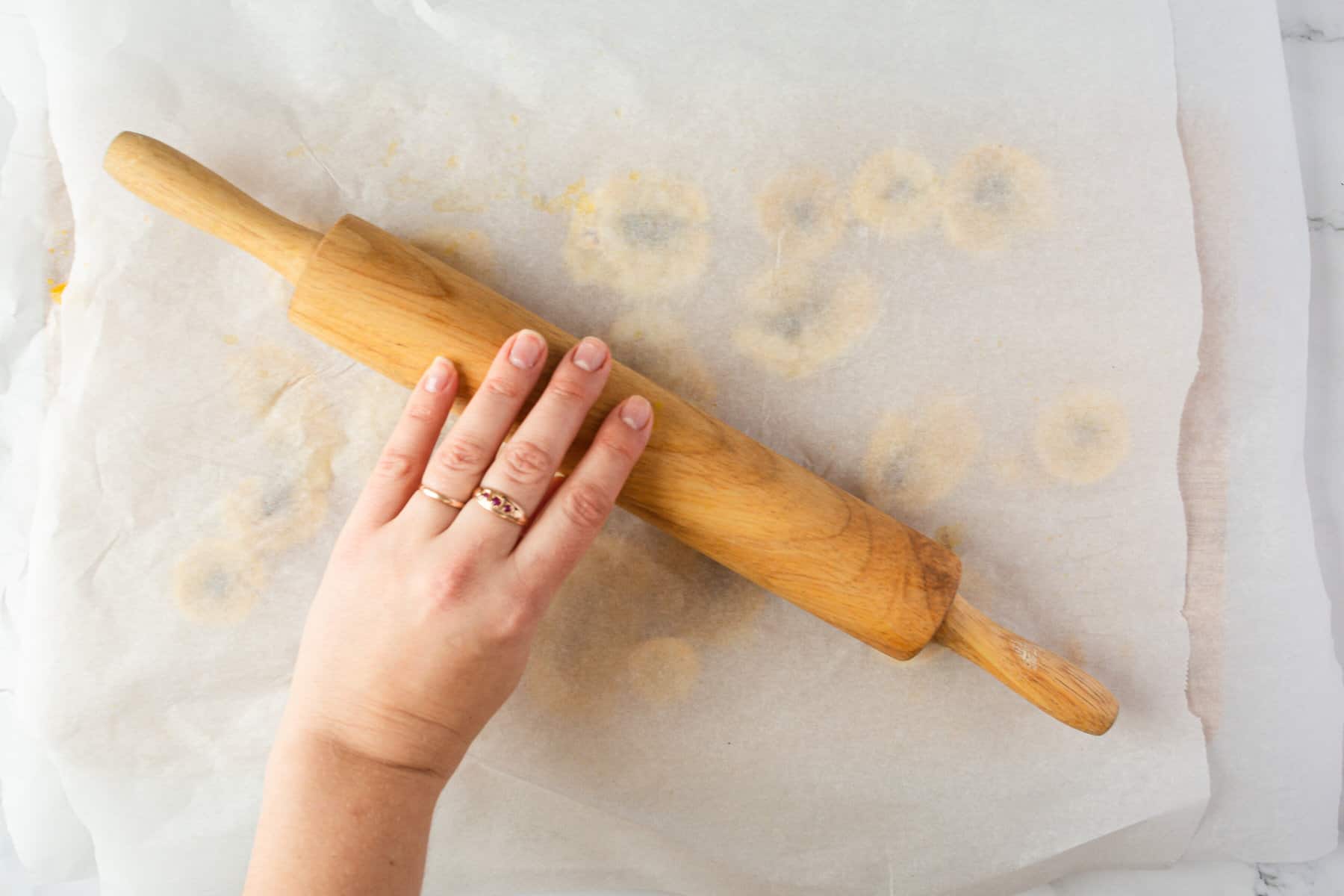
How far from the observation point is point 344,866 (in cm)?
94

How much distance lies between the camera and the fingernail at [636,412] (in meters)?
1.05

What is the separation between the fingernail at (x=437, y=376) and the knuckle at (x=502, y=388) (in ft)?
0.18

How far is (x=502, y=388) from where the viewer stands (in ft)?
3.34

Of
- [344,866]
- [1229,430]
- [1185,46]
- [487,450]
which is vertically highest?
[1185,46]

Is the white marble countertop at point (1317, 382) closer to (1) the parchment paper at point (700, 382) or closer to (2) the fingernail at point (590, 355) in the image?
(1) the parchment paper at point (700, 382)

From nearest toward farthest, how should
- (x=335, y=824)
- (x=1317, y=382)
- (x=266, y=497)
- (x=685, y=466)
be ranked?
1. (x=335, y=824)
2. (x=685, y=466)
3. (x=266, y=497)
4. (x=1317, y=382)

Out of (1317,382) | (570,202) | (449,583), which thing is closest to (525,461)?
(449,583)

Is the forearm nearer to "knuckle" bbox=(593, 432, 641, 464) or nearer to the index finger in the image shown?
the index finger

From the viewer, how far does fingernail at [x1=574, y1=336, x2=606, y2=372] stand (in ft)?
3.43

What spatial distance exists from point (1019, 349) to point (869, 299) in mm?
222

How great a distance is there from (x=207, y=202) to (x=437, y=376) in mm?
380

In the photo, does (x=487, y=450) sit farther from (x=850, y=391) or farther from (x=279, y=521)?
(x=850, y=391)

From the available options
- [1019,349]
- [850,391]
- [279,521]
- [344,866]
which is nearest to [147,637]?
[279,521]

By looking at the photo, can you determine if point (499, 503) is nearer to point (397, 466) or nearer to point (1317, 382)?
point (397, 466)
